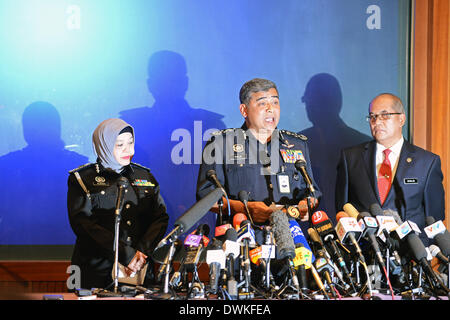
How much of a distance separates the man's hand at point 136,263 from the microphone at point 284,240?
0.91 metres

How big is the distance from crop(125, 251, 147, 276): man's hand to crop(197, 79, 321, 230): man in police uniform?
26.6 inches

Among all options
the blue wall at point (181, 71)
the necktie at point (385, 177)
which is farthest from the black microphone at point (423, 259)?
the blue wall at point (181, 71)

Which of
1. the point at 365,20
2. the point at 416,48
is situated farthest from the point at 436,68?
the point at 365,20

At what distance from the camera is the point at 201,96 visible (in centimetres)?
520

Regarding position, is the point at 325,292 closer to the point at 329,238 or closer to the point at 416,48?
the point at 329,238

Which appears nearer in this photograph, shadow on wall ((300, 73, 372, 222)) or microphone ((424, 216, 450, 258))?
→ microphone ((424, 216, 450, 258))

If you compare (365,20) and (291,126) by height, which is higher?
(365,20)

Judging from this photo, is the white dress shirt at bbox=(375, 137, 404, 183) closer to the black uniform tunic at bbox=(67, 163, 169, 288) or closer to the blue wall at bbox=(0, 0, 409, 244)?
the blue wall at bbox=(0, 0, 409, 244)

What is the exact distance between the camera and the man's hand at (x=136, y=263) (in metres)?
3.20

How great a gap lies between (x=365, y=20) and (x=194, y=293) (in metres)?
3.64

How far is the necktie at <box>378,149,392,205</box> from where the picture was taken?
13.3 feet

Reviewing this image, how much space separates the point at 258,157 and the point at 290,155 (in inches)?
9.4

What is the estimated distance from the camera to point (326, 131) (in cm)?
522

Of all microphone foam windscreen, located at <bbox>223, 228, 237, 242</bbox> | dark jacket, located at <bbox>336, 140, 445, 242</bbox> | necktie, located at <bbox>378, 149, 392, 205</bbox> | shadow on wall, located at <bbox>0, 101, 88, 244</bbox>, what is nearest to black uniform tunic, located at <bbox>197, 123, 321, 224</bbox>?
dark jacket, located at <bbox>336, 140, 445, 242</bbox>
